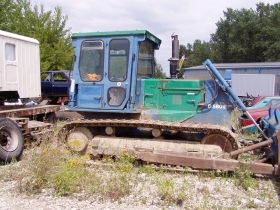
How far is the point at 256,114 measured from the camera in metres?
10.8

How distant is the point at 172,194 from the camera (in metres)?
5.05

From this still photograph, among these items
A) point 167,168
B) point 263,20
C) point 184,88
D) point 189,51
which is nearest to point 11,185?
point 167,168

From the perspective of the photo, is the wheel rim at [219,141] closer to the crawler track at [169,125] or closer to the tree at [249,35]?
the crawler track at [169,125]

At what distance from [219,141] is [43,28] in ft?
55.4

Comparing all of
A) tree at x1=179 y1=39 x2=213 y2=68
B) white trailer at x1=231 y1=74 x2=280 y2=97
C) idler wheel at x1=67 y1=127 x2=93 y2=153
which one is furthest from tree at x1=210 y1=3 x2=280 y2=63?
idler wheel at x1=67 y1=127 x2=93 y2=153

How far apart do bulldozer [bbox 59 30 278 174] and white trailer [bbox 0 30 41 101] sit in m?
3.20

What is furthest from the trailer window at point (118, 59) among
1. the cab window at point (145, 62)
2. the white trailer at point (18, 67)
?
the white trailer at point (18, 67)

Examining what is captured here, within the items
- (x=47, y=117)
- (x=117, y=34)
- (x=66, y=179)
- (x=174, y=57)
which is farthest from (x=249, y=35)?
(x=66, y=179)

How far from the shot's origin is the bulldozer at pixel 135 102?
6793 mm

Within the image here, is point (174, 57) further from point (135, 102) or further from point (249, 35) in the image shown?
point (249, 35)

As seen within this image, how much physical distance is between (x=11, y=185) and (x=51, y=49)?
1615cm

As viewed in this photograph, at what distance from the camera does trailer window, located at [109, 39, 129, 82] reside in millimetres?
7098

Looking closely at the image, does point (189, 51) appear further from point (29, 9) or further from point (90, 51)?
point (90, 51)

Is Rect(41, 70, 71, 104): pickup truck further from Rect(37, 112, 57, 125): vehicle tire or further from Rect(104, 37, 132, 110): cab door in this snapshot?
Rect(104, 37, 132, 110): cab door
